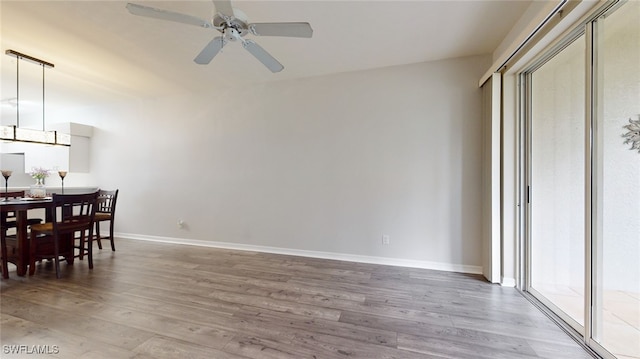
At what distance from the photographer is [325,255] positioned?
3.57 meters

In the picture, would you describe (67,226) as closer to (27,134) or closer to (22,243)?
(22,243)

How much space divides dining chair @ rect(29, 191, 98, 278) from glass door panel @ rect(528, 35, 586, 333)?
500 centimetres

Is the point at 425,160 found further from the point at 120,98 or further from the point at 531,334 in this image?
the point at 120,98

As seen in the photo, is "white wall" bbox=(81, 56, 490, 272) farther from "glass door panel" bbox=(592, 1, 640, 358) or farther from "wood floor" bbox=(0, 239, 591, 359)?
"glass door panel" bbox=(592, 1, 640, 358)

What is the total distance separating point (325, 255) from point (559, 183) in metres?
2.70

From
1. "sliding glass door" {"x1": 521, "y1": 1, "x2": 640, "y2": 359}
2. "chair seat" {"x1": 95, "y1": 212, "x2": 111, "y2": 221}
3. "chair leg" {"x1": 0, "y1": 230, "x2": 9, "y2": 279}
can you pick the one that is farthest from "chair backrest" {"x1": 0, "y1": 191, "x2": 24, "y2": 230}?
"sliding glass door" {"x1": 521, "y1": 1, "x2": 640, "y2": 359}

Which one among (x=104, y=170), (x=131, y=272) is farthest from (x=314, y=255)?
(x=104, y=170)

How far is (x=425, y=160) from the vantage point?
3.17m

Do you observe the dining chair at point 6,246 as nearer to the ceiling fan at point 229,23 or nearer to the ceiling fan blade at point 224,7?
the ceiling fan at point 229,23

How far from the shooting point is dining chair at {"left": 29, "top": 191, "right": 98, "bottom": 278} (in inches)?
111

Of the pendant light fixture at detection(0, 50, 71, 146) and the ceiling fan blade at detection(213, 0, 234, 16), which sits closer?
the ceiling fan blade at detection(213, 0, 234, 16)

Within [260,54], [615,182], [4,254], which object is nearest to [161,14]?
[260,54]

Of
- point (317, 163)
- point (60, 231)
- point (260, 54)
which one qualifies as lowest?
point (60, 231)

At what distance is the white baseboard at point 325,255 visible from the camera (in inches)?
121
